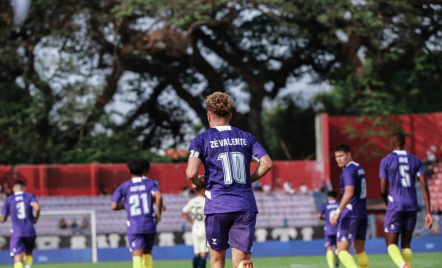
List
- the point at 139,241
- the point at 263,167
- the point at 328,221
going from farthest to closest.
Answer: the point at 328,221
the point at 139,241
the point at 263,167

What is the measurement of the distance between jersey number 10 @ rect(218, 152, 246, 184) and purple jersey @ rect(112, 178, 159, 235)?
430 centimetres

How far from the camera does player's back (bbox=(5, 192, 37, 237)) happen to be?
14.0 m

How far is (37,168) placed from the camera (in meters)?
30.6

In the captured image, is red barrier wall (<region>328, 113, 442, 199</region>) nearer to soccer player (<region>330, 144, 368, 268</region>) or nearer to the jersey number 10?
soccer player (<region>330, 144, 368, 268</region>)

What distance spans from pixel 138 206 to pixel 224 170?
4.32 m

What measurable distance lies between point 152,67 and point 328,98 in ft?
59.7

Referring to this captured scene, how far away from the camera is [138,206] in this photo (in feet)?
37.8

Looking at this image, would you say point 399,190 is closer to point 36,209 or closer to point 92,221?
point 36,209

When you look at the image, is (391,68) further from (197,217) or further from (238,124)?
(197,217)

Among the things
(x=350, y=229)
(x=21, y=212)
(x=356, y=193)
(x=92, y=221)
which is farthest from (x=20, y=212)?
(x=92, y=221)

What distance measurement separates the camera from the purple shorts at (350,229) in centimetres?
1136

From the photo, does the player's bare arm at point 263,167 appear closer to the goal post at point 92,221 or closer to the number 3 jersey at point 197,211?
the number 3 jersey at point 197,211

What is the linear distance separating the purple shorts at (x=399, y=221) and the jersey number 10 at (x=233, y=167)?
14.3 ft

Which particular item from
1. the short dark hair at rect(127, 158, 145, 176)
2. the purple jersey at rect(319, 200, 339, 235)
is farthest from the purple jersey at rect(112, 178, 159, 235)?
the purple jersey at rect(319, 200, 339, 235)
